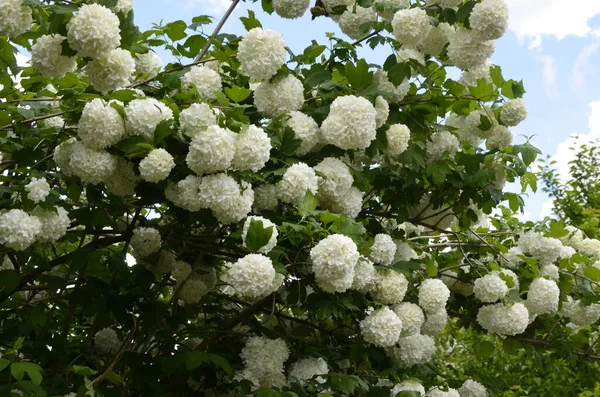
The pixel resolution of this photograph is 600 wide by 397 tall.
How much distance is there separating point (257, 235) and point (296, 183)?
0.98 feet

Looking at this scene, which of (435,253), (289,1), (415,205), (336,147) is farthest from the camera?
(435,253)

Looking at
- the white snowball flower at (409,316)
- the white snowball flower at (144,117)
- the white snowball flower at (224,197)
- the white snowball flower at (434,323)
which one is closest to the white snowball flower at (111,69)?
the white snowball flower at (144,117)

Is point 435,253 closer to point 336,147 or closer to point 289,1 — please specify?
point 336,147

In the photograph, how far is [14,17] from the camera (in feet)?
9.11

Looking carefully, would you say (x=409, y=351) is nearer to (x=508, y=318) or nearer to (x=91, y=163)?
(x=508, y=318)

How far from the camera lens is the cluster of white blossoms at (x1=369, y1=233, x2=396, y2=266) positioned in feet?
11.5

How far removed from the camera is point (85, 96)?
121 inches

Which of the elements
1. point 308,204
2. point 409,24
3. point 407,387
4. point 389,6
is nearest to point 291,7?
point 389,6

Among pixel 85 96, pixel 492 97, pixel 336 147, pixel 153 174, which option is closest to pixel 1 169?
pixel 85 96

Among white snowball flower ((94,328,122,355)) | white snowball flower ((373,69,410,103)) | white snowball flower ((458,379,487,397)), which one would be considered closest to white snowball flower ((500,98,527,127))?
white snowball flower ((373,69,410,103))

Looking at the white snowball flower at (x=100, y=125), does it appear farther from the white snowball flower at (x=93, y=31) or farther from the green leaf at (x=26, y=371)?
the green leaf at (x=26, y=371)

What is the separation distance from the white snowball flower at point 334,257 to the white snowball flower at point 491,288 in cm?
120

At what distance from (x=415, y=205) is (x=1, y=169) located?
2.09 metres

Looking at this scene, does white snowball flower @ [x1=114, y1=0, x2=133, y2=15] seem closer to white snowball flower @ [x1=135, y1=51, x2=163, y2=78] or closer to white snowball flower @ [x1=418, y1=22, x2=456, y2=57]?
white snowball flower @ [x1=135, y1=51, x2=163, y2=78]
